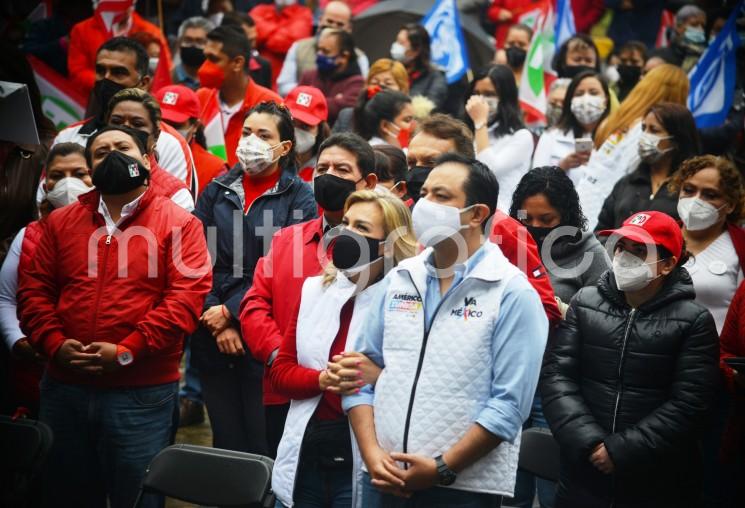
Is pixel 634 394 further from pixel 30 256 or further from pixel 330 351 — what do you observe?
pixel 30 256

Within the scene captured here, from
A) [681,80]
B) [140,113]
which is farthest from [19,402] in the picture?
[681,80]

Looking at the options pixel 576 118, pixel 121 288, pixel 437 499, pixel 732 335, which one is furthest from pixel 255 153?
pixel 576 118

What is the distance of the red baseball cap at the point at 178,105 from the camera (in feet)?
23.0

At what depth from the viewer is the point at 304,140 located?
7051mm

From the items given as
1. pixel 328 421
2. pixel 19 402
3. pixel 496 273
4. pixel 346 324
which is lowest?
pixel 19 402

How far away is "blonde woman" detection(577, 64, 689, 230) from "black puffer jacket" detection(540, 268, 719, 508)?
8.26ft

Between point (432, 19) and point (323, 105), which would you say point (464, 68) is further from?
point (323, 105)

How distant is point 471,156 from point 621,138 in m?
2.11

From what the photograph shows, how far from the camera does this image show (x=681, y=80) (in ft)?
23.9

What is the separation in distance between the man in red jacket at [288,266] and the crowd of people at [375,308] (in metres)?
0.01

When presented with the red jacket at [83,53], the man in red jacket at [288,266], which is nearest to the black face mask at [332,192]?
the man in red jacket at [288,266]

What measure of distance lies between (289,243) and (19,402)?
80.8 inches

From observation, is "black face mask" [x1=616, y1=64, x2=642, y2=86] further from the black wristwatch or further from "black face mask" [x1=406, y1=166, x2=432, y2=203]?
the black wristwatch

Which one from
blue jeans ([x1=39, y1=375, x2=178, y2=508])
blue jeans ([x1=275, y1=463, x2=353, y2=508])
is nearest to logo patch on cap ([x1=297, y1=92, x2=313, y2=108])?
blue jeans ([x1=39, y1=375, x2=178, y2=508])
